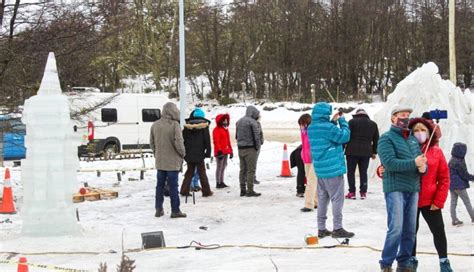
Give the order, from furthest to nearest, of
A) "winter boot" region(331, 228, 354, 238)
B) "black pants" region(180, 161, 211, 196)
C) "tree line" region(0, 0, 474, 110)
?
"tree line" region(0, 0, 474, 110), "black pants" region(180, 161, 211, 196), "winter boot" region(331, 228, 354, 238)

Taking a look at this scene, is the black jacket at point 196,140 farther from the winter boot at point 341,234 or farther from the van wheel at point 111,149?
the van wheel at point 111,149

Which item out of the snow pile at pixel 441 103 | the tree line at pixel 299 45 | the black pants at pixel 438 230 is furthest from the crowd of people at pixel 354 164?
the tree line at pixel 299 45

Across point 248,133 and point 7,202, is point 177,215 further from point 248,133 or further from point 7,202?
point 7,202

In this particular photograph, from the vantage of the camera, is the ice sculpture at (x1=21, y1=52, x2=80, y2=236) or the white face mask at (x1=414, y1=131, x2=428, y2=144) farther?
the ice sculpture at (x1=21, y1=52, x2=80, y2=236)

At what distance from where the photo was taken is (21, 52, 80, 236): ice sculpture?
847cm

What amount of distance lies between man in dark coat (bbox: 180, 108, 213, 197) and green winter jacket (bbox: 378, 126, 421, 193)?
6.00 metres

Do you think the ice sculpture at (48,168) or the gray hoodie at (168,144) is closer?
the ice sculpture at (48,168)

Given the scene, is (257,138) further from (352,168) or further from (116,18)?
(116,18)

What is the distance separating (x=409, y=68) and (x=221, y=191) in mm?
33562

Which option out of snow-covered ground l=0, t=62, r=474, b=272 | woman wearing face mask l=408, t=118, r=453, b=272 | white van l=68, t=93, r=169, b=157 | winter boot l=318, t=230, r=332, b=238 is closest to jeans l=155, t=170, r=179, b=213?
snow-covered ground l=0, t=62, r=474, b=272

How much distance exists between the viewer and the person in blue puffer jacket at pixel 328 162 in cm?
788

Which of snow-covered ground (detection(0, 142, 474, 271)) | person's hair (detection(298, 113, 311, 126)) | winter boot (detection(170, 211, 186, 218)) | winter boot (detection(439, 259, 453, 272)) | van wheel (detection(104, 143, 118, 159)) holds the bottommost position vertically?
snow-covered ground (detection(0, 142, 474, 271))

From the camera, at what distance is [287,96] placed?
1770 inches

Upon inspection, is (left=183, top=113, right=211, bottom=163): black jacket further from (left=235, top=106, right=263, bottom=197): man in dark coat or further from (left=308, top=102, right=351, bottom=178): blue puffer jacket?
(left=308, top=102, right=351, bottom=178): blue puffer jacket
